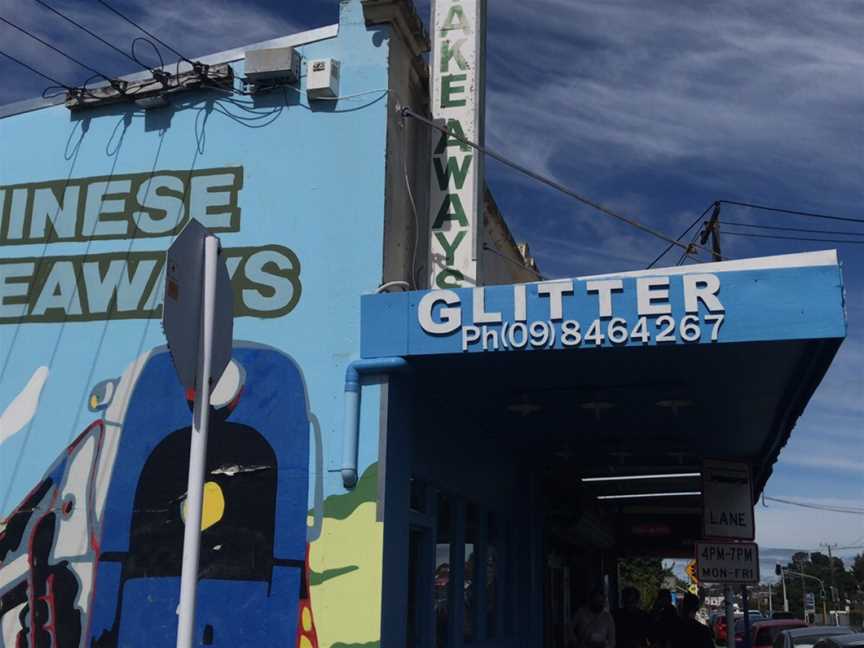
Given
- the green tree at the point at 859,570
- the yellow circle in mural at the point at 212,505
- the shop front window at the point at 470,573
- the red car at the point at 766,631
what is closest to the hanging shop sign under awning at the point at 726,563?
the shop front window at the point at 470,573

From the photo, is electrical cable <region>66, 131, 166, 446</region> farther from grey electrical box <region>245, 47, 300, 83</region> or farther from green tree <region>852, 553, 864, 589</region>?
green tree <region>852, 553, 864, 589</region>

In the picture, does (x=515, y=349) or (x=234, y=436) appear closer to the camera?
(x=515, y=349)

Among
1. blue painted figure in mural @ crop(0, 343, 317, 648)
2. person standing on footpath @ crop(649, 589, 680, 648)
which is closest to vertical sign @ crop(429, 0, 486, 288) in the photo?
blue painted figure in mural @ crop(0, 343, 317, 648)

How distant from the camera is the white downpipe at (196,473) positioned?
4.19 metres

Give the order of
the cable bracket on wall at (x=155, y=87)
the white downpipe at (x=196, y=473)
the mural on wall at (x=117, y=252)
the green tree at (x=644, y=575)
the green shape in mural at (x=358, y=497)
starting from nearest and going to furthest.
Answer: the white downpipe at (x=196, y=473), the green shape in mural at (x=358, y=497), the mural on wall at (x=117, y=252), the cable bracket on wall at (x=155, y=87), the green tree at (x=644, y=575)

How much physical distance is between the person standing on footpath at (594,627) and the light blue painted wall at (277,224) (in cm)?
566

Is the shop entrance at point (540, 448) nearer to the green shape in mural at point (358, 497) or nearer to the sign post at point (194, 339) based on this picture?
the green shape in mural at point (358, 497)

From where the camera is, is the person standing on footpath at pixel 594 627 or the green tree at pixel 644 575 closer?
the person standing on footpath at pixel 594 627

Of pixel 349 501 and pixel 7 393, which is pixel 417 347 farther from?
pixel 7 393

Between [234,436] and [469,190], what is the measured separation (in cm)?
338

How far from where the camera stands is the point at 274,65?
32.9 ft

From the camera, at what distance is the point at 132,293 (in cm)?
1008

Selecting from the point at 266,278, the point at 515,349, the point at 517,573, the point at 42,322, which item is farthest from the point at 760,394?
the point at 42,322

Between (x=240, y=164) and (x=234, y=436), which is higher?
(x=240, y=164)
